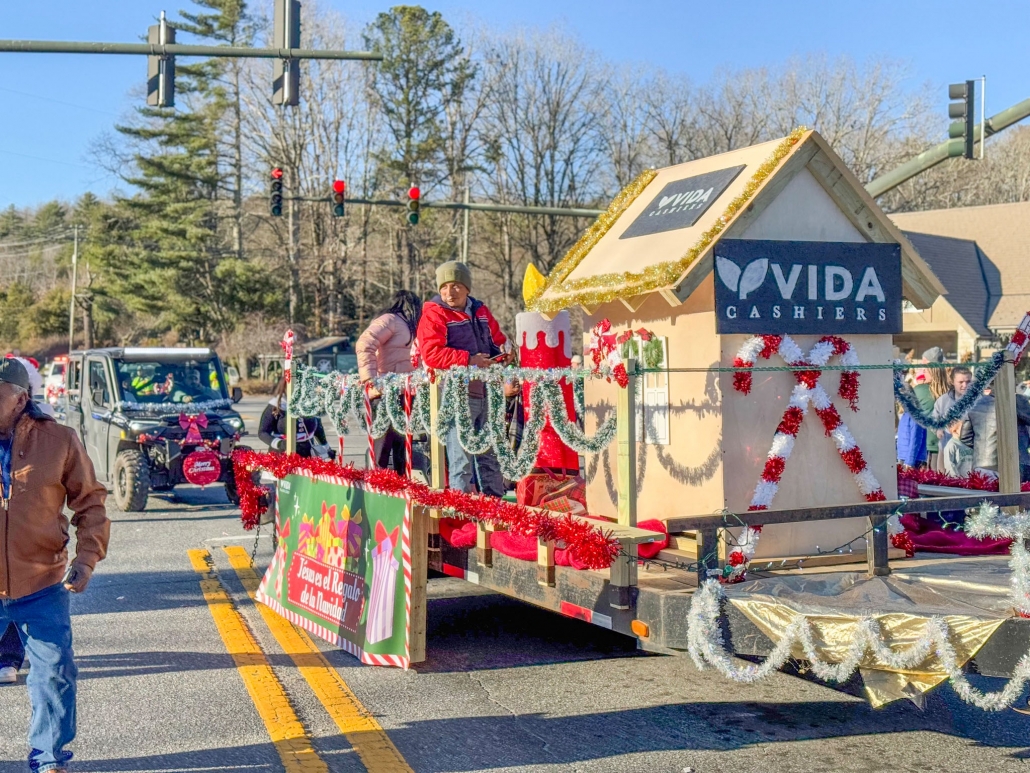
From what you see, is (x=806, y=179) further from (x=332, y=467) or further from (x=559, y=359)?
(x=332, y=467)

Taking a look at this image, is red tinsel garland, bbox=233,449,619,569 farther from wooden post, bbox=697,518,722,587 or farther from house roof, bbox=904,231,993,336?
house roof, bbox=904,231,993,336

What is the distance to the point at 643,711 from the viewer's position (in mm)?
5504

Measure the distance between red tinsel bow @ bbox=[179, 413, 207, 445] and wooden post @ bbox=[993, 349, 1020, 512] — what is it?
32.4 ft

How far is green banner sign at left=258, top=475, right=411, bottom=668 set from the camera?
620cm

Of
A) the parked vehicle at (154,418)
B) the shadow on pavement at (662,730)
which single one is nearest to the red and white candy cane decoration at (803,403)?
the shadow on pavement at (662,730)

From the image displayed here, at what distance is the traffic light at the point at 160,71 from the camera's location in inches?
487

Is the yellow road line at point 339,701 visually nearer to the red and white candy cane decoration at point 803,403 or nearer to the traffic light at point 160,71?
the red and white candy cane decoration at point 803,403

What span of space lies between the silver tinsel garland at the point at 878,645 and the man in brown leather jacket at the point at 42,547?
2.48 m

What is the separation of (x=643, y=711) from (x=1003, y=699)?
6.65 ft

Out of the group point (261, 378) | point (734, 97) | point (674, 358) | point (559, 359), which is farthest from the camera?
point (734, 97)

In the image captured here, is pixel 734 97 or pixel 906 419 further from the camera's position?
pixel 734 97

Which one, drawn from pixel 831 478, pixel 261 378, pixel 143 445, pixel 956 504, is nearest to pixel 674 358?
pixel 831 478

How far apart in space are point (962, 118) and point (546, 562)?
1070 centimetres

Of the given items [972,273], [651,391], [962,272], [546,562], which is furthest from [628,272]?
[972,273]
